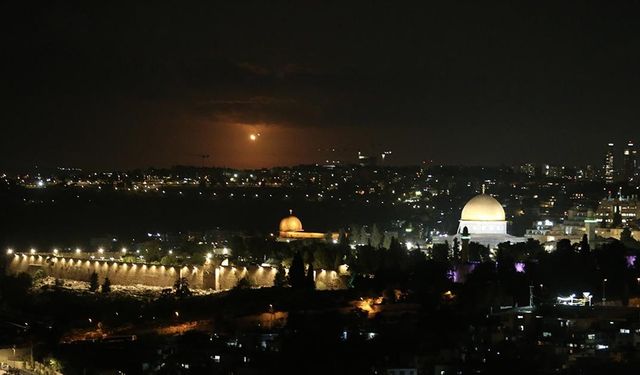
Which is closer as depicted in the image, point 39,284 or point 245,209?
point 39,284

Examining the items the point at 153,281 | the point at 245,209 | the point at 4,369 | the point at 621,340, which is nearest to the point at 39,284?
the point at 153,281

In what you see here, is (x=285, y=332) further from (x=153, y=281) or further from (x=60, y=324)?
(x=153, y=281)

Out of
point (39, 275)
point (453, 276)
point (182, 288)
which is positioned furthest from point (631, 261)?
point (39, 275)

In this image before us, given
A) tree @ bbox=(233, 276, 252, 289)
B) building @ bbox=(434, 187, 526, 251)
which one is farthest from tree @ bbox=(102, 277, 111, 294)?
building @ bbox=(434, 187, 526, 251)

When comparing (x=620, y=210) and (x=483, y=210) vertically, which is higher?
(x=620, y=210)

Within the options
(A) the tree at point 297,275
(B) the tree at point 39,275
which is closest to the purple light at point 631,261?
(A) the tree at point 297,275

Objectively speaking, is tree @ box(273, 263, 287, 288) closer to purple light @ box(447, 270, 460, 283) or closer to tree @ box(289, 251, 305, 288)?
tree @ box(289, 251, 305, 288)

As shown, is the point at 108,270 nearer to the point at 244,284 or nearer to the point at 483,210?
the point at 244,284
